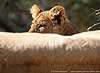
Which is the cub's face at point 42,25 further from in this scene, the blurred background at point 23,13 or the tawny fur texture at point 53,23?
the blurred background at point 23,13

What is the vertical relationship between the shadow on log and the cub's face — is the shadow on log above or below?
below

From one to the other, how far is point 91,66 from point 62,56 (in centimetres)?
16

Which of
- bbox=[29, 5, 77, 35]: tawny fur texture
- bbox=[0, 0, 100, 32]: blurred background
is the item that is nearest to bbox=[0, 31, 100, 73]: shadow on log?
bbox=[29, 5, 77, 35]: tawny fur texture

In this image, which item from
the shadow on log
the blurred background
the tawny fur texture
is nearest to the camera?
the shadow on log

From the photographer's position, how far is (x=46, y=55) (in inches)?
67.8

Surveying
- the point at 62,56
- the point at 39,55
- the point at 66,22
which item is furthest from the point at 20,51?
the point at 66,22

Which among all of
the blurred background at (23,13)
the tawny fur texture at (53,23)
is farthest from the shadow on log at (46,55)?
the blurred background at (23,13)

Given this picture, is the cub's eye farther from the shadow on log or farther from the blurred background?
the blurred background

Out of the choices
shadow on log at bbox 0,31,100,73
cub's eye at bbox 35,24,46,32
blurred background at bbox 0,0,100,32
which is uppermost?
blurred background at bbox 0,0,100,32

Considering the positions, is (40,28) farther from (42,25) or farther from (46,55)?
(46,55)

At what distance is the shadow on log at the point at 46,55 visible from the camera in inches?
67.6

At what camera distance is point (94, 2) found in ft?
23.3

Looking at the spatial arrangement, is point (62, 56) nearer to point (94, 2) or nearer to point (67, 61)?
point (67, 61)

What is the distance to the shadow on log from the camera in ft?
5.64
